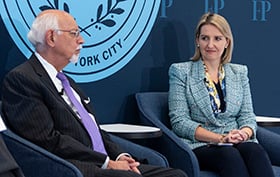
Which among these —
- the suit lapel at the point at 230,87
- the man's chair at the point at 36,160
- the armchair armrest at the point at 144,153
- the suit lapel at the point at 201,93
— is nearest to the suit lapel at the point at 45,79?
the man's chair at the point at 36,160

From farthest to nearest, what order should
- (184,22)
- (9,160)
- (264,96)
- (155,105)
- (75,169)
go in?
(264,96) < (184,22) < (155,105) < (75,169) < (9,160)

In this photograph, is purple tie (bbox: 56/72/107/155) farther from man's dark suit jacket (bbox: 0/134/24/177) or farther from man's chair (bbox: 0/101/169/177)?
man's dark suit jacket (bbox: 0/134/24/177)

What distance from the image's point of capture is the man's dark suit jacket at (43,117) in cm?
Answer: 323

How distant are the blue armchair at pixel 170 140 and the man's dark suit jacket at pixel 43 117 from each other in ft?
2.15

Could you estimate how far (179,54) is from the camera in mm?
4816

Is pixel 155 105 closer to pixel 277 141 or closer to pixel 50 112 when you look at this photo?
pixel 277 141

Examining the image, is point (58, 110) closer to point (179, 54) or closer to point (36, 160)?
point (36, 160)

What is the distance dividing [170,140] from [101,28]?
96cm

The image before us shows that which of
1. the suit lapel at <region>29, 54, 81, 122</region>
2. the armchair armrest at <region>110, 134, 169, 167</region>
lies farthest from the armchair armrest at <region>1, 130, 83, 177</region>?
the armchair armrest at <region>110, 134, 169, 167</region>

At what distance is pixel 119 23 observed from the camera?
4.48 metres

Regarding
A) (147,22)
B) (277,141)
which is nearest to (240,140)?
(277,141)

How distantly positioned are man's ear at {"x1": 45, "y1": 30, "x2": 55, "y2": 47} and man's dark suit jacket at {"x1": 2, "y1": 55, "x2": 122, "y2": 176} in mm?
174

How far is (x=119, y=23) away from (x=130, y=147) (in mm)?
1066

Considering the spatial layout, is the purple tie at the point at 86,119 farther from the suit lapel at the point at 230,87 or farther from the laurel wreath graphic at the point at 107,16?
the suit lapel at the point at 230,87
